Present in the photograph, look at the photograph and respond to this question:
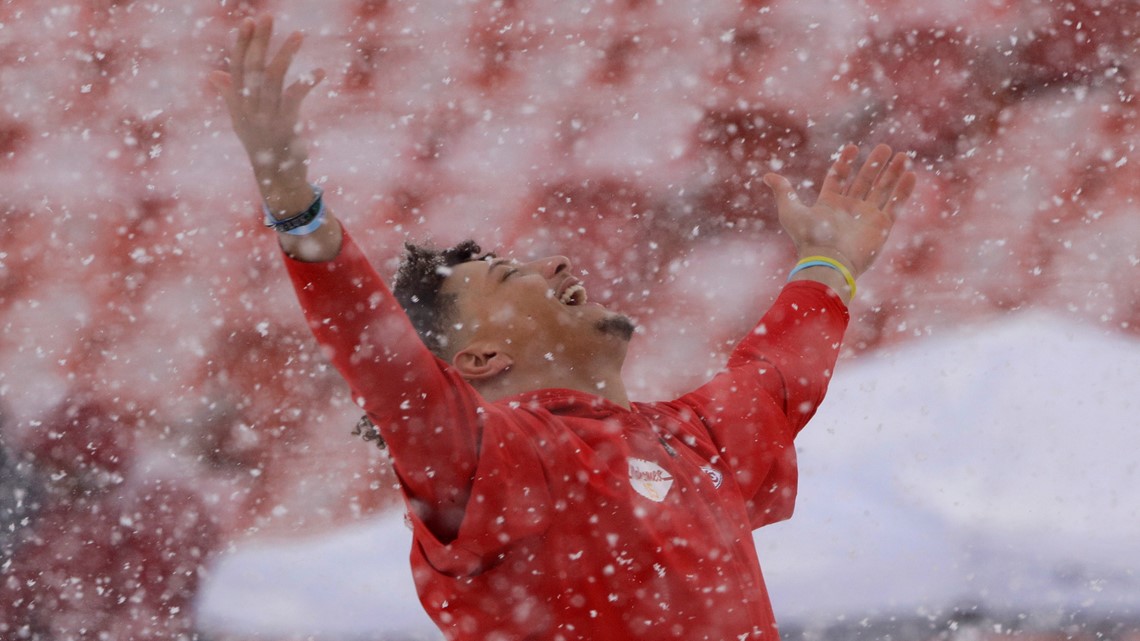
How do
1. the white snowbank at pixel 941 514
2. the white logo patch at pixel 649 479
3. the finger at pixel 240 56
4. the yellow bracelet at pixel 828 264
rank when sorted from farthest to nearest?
the white snowbank at pixel 941 514 → the yellow bracelet at pixel 828 264 → the white logo patch at pixel 649 479 → the finger at pixel 240 56

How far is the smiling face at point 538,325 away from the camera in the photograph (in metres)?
1.28

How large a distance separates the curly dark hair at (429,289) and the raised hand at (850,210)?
0.47m

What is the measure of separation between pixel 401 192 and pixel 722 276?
74 cm

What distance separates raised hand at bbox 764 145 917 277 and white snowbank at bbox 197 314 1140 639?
85 cm

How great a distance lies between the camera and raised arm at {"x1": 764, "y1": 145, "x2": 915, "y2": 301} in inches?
61.2

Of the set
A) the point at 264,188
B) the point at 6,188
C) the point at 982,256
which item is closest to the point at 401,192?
the point at 6,188

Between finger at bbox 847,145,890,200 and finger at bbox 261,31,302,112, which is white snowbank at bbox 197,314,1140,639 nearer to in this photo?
finger at bbox 847,145,890,200

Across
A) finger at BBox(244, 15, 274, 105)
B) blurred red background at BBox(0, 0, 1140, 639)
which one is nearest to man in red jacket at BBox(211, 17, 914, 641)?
finger at BBox(244, 15, 274, 105)

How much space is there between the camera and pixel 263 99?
0.89 m

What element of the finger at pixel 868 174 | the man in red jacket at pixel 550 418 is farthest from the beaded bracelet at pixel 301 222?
the finger at pixel 868 174

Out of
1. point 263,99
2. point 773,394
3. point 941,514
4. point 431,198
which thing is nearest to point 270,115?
point 263,99

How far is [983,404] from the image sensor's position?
233 centimetres

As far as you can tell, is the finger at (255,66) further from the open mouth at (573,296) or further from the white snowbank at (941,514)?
the white snowbank at (941,514)

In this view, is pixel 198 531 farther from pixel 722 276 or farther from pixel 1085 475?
pixel 1085 475
